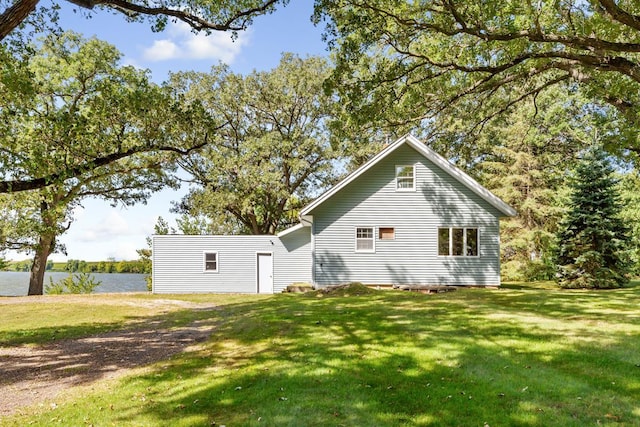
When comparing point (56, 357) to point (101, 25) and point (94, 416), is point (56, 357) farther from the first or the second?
point (101, 25)

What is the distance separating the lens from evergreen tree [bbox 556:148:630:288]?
17812 millimetres

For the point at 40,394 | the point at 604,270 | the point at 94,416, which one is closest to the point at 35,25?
the point at 40,394

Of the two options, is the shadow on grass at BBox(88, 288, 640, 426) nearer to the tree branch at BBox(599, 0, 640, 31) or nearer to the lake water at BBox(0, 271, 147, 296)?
the tree branch at BBox(599, 0, 640, 31)

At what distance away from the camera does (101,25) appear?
1171 cm

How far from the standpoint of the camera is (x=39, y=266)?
24406 mm

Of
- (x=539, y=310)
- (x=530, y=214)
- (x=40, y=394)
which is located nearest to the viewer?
(x=40, y=394)

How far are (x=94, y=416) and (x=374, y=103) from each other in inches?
439

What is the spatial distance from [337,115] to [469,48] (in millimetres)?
5540

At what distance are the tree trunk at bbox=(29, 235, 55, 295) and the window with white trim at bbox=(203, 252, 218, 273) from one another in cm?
1006

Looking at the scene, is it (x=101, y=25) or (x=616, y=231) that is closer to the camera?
(x=101, y=25)

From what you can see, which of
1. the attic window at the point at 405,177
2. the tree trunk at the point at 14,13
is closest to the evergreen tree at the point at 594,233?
the attic window at the point at 405,177

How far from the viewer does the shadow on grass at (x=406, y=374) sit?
191 inches

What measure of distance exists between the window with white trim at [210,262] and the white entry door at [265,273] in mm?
2488

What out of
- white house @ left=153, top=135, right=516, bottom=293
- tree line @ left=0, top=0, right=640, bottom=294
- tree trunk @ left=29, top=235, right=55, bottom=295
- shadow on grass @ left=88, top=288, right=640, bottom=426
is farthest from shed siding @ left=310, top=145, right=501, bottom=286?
tree trunk @ left=29, top=235, right=55, bottom=295
